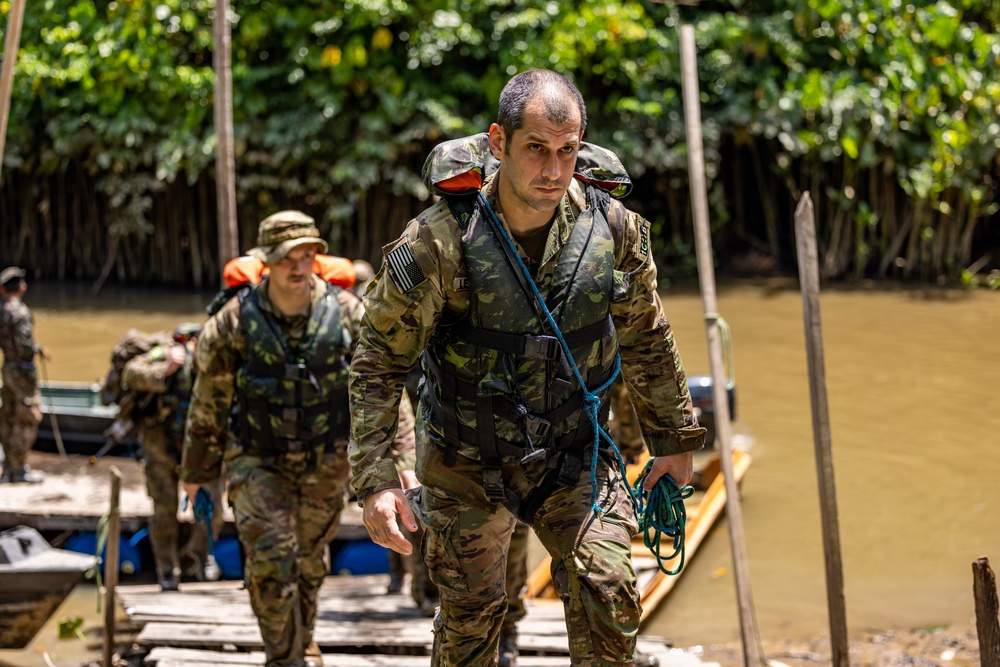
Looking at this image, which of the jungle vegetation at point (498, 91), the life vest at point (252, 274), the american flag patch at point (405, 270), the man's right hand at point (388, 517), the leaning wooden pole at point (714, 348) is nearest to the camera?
the man's right hand at point (388, 517)

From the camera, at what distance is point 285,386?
5.55 m

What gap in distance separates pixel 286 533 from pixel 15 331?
18.4 ft

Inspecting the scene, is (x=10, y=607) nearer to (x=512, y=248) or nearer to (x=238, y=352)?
(x=238, y=352)

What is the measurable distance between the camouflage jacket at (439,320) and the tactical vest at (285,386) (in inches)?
71.3

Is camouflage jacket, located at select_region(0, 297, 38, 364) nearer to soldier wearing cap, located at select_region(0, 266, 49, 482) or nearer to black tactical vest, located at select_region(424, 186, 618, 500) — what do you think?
soldier wearing cap, located at select_region(0, 266, 49, 482)

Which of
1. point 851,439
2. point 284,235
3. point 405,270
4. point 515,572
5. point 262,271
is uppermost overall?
point 405,270

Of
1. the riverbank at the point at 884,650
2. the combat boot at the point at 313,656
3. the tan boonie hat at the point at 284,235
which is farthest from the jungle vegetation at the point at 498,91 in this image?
the combat boot at the point at 313,656

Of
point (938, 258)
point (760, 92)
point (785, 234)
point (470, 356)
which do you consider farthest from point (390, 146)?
point (470, 356)

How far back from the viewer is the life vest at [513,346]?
364cm

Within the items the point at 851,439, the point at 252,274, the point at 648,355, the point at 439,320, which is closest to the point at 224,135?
the point at 252,274

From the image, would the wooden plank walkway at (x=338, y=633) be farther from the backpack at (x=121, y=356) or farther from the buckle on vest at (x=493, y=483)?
the buckle on vest at (x=493, y=483)

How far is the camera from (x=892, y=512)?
10367mm

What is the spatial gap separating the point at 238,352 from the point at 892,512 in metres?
6.88

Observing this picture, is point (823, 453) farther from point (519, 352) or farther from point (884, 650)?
point (519, 352)
